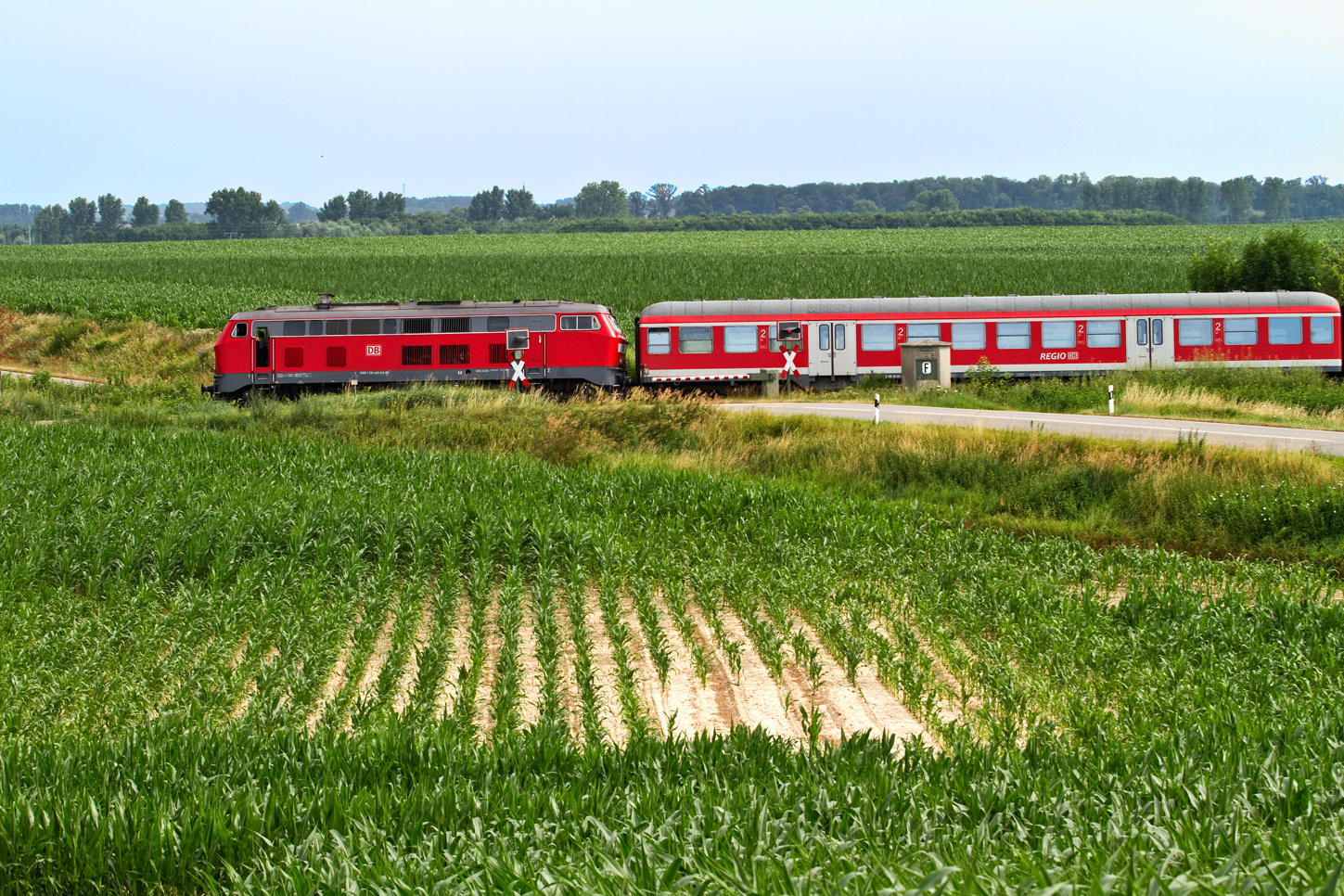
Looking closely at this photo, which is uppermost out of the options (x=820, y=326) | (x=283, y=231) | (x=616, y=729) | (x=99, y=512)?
(x=283, y=231)

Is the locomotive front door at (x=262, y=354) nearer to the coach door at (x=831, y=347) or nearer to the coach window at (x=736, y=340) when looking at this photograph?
the coach window at (x=736, y=340)

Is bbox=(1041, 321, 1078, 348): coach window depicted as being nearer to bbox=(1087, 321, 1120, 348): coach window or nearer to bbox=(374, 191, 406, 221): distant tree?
bbox=(1087, 321, 1120, 348): coach window

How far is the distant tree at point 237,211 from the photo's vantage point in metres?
134

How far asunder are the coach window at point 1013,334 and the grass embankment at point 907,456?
12.7m

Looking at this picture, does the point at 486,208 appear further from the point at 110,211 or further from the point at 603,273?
the point at 603,273

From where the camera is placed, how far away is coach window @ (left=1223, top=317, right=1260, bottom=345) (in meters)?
35.0

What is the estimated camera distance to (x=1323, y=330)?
1377 inches

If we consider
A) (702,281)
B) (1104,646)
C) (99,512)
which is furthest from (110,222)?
(1104,646)

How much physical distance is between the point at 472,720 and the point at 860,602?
5.11 meters

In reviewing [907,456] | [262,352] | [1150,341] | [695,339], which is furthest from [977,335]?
[262,352]

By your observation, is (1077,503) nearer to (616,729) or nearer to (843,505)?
(843,505)

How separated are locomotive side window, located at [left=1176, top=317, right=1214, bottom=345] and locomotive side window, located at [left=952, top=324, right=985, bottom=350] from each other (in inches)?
245

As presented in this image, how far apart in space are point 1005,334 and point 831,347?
18.5 ft

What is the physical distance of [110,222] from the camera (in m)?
165
